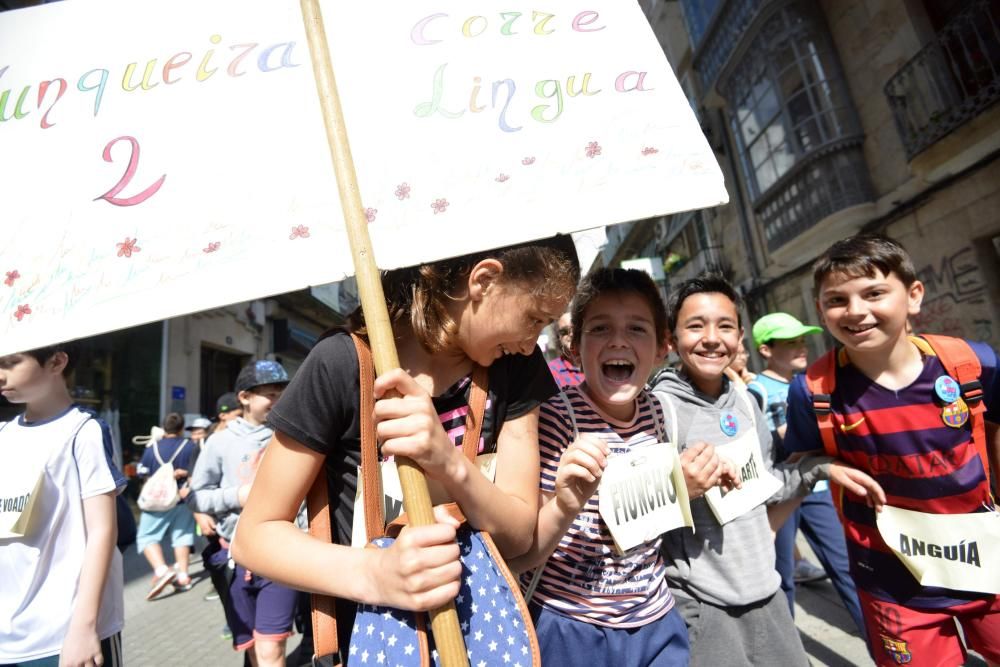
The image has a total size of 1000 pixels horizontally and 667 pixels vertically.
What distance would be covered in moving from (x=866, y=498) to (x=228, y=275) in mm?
2095

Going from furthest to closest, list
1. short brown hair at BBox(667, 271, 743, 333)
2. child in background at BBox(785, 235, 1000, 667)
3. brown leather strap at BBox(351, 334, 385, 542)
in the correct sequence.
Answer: short brown hair at BBox(667, 271, 743, 333) → child in background at BBox(785, 235, 1000, 667) → brown leather strap at BBox(351, 334, 385, 542)

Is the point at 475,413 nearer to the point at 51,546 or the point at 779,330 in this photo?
the point at 51,546

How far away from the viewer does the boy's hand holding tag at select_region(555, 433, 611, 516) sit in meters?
1.31

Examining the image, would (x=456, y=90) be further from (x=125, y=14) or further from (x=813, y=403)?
(x=813, y=403)

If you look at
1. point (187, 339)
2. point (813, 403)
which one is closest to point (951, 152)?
point (813, 403)

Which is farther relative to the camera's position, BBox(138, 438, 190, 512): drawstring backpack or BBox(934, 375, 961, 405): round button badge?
BBox(138, 438, 190, 512): drawstring backpack

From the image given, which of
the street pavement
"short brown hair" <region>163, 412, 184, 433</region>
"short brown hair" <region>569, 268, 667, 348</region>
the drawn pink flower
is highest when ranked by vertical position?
"short brown hair" <region>163, 412, 184, 433</region>

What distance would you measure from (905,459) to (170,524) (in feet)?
23.6

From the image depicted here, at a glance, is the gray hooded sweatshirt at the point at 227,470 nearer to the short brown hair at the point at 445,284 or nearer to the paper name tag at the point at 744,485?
the short brown hair at the point at 445,284

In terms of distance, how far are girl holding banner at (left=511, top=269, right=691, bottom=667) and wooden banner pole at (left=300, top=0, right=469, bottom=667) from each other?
0.47 meters

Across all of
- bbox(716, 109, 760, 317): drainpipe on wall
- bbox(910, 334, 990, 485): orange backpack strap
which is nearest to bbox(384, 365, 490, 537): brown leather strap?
bbox(910, 334, 990, 485): orange backpack strap

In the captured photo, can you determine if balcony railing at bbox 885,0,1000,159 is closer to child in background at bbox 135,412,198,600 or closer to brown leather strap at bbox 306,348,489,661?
brown leather strap at bbox 306,348,489,661

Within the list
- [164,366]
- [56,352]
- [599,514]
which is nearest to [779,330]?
[599,514]

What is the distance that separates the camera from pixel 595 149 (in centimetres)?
115
